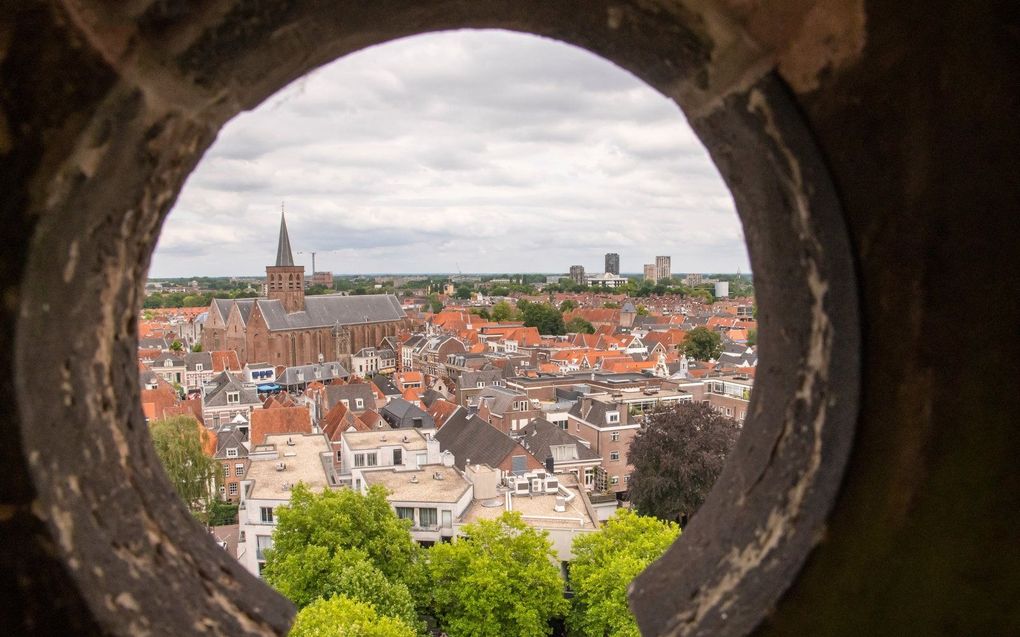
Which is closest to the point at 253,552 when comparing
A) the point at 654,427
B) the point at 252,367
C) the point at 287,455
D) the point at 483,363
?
the point at 287,455

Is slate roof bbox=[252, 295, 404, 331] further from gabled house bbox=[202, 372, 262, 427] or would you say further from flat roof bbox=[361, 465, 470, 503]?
flat roof bbox=[361, 465, 470, 503]

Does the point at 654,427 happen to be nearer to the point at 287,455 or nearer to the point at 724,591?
the point at 287,455

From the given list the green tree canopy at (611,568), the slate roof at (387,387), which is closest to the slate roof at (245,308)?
the slate roof at (387,387)

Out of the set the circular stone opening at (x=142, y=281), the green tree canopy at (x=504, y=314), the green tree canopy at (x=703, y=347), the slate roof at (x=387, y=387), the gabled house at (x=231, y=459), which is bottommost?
the gabled house at (x=231, y=459)

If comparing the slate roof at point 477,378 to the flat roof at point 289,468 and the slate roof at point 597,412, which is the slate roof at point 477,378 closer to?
the slate roof at point 597,412

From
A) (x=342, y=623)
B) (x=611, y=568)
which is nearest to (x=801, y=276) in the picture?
(x=342, y=623)

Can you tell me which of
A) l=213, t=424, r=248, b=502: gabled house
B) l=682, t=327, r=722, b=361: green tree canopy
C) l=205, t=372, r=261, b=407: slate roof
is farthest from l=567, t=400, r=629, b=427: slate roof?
l=682, t=327, r=722, b=361: green tree canopy

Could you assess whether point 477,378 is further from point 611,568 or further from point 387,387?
point 611,568
